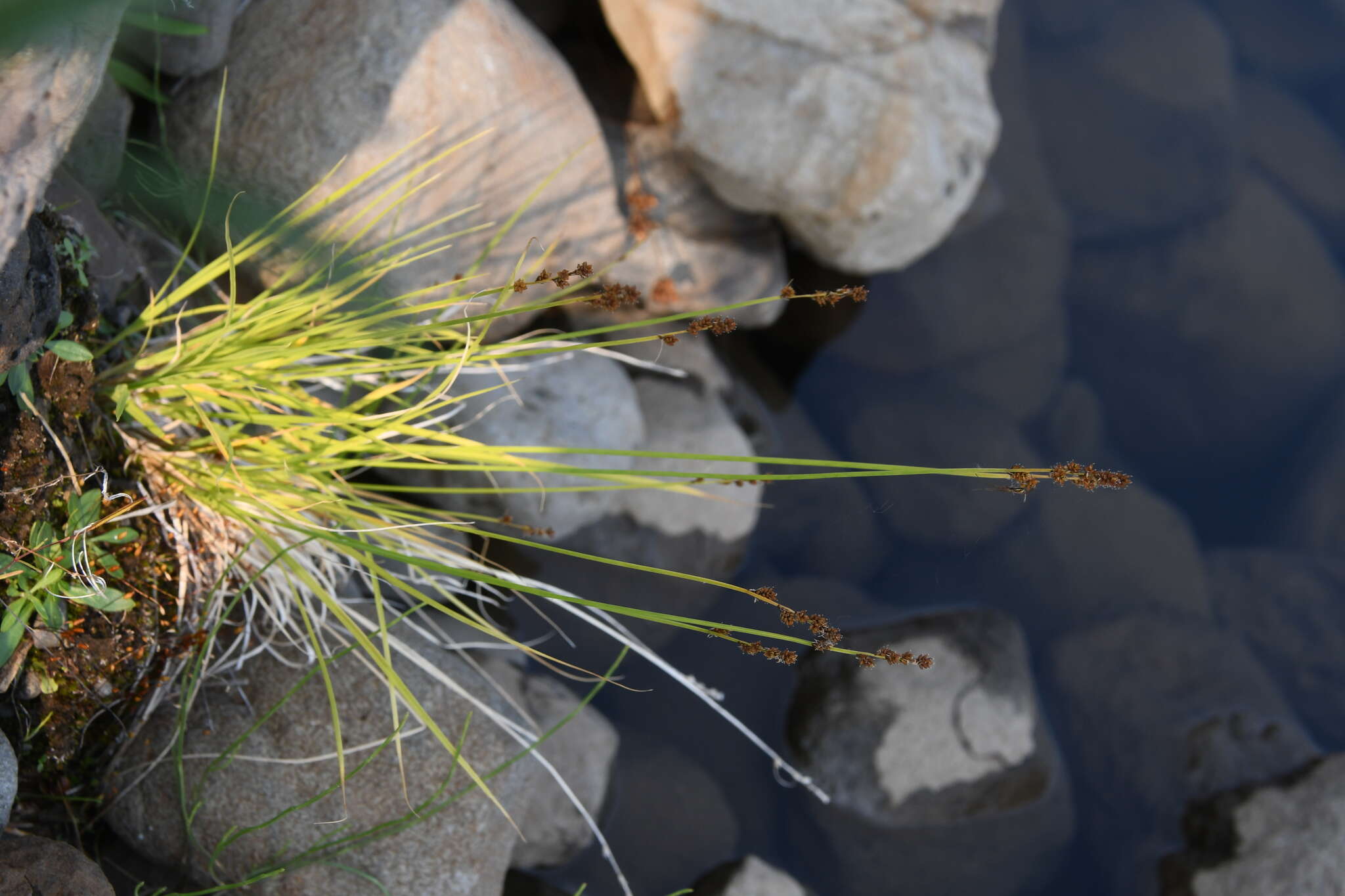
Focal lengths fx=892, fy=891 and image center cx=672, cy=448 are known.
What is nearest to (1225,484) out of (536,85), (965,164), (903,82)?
(965,164)

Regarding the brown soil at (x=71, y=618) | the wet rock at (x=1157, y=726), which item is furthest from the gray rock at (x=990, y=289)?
the brown soil at (x=71, y=618)

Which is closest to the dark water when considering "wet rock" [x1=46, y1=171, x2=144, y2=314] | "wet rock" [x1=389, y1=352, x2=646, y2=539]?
"wet rock" [x1=389, y1=352, x2=646, y2=539]

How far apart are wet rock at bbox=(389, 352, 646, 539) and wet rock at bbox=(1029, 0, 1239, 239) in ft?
6.91

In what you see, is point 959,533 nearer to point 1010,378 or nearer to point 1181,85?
point 1010,378

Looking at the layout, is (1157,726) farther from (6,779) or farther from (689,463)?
(6,779)

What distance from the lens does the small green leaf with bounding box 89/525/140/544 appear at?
1.47 m

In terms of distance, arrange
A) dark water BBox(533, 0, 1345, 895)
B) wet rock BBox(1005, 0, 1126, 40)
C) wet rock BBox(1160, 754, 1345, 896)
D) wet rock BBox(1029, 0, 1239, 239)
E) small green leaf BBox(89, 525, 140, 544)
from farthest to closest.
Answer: wet rock BBox(1005, 0, 1126, 40), wet rock BBox(1029, 0, 1239, 239), dark water BBox(533, 0, 1345, 895), wet rock BBox(1160, 754, 1345, 896), small green leaf BBox(89, 525, 140, 544)

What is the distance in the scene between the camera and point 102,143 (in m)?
1.79

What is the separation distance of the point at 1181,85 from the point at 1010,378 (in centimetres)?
147

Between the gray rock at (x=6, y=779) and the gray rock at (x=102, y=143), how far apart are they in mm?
1067

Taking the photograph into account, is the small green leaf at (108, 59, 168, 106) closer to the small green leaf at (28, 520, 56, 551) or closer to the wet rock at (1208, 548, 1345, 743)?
the small green leaf at (28, 520, 56, 551)

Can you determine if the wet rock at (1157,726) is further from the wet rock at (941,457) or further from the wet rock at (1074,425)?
the wet rock at (1074,425)

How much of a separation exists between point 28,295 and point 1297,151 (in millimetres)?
4196

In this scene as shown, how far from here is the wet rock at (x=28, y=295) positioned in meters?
1.27
